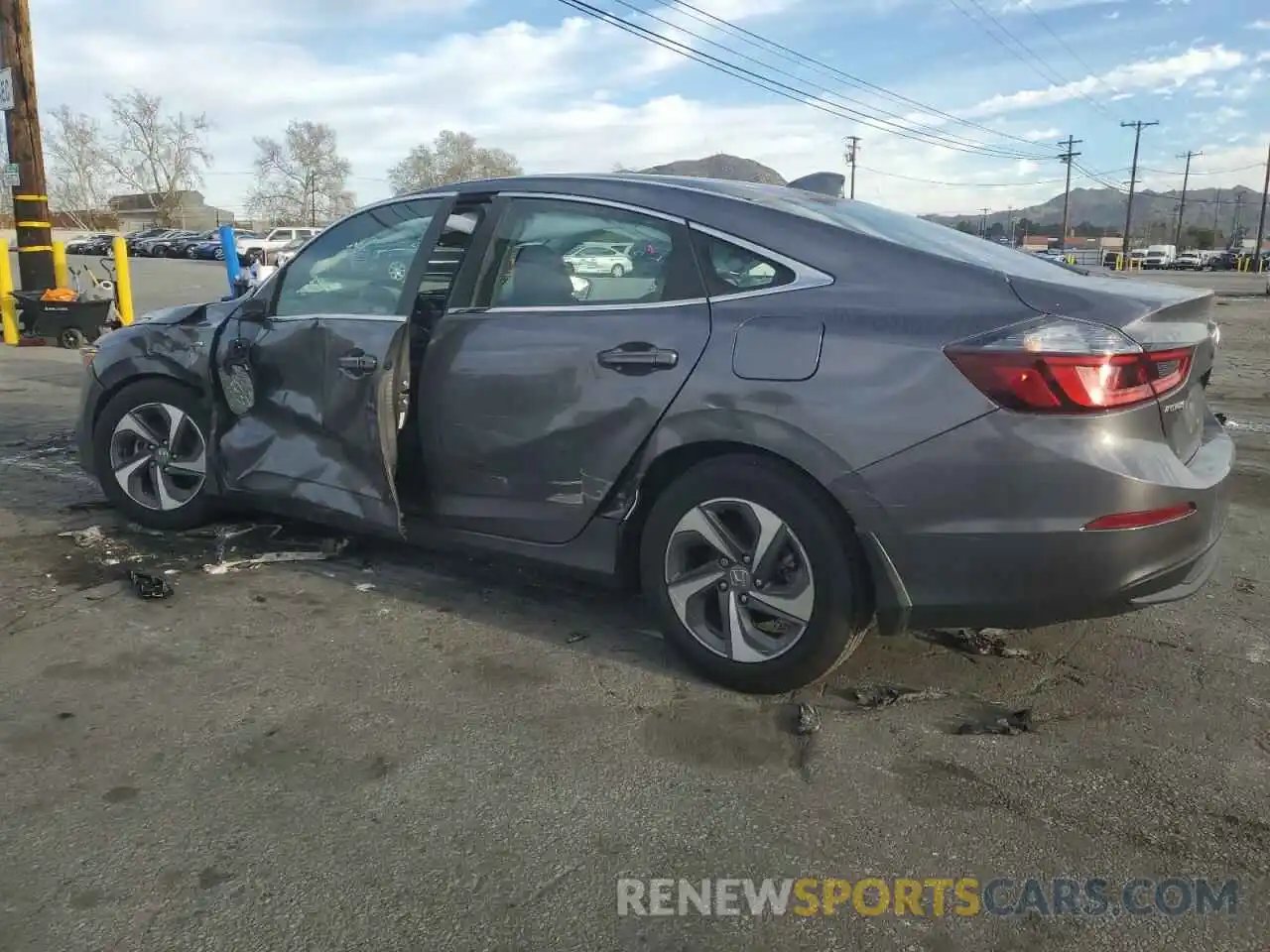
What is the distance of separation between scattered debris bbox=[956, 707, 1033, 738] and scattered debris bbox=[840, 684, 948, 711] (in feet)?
0.62

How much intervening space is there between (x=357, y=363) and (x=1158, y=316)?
2780 millimetres

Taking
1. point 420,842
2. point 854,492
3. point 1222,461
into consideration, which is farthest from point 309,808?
point 1222,461

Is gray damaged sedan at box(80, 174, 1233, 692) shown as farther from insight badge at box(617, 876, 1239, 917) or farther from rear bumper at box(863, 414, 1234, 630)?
insight badge at box(617, 876, 1239, 917)

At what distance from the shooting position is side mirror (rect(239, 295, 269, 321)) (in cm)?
436

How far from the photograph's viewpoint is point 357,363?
3.89m

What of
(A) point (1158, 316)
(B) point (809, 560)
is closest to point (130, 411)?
(B) point (809, 560)

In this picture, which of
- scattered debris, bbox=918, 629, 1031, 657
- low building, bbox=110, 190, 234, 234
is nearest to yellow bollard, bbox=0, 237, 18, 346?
scattered debris, bbox=918, 629, 1031, 657

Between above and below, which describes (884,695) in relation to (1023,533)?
below

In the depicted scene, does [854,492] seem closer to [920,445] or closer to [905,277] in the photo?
[920,445]

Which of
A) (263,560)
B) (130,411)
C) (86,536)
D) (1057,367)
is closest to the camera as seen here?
(1057,367)

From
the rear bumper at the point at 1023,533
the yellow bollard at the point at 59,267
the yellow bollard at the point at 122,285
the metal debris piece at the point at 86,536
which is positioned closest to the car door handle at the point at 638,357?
the rear bumper at the point at 1023,533

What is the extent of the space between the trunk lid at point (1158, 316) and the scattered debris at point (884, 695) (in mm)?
1054

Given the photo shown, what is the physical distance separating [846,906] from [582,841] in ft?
2.13

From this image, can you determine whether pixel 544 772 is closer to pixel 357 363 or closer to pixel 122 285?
pixel 357 363
